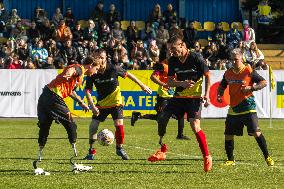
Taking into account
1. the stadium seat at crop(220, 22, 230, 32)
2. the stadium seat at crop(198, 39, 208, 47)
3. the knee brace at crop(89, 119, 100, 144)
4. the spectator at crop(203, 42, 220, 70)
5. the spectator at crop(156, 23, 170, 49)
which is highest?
the stadium seat at crop(220, 22, 230, 32)

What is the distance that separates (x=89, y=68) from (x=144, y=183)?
267 centimetres

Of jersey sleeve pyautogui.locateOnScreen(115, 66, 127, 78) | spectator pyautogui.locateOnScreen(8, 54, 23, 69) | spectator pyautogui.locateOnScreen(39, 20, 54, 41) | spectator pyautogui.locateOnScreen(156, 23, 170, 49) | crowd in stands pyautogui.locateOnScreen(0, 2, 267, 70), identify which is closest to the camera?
jersey sleeve pyautogui.locateOnScreen(115, 66, 127, 78)

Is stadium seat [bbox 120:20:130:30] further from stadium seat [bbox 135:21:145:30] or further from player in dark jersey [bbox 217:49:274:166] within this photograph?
player in dark jersey [bbox 217:49:274:166]

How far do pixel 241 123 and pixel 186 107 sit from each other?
1.14 meters

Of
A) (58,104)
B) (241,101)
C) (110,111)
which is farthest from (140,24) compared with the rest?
(58,104)

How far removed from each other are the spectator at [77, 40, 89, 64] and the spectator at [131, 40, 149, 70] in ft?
6.16

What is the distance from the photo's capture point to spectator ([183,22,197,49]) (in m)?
38.3

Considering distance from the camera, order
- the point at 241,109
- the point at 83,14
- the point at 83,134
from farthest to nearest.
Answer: the point at 83,14
the point at 83,134
the point at 241,109

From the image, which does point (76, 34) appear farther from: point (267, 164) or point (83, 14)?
point (267, 164)

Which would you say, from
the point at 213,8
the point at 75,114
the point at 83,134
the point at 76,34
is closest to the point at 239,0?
the point at 213,8

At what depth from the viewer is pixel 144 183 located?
12758mm

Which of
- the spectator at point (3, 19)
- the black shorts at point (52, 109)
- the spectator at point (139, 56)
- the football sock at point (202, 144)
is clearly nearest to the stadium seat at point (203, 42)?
the spectator at point (139, 56)

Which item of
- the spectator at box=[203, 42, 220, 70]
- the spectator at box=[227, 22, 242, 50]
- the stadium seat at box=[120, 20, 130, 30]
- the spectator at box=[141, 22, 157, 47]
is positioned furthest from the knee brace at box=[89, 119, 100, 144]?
the stadium seat at box=[120, 20, 130, 30]

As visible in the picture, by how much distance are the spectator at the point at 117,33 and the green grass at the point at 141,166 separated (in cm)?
1300
